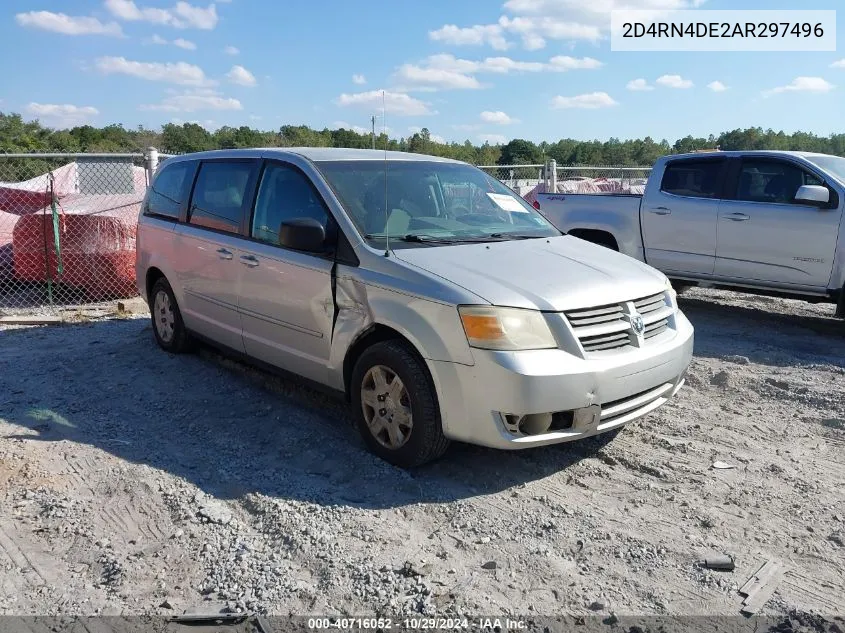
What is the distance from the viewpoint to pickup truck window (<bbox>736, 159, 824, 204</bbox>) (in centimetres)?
764

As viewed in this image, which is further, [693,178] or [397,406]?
[693,178]

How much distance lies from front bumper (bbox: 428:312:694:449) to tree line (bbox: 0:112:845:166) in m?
35.7

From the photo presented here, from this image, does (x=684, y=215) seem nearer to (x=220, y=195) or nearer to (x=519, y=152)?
(x=220, y=195)

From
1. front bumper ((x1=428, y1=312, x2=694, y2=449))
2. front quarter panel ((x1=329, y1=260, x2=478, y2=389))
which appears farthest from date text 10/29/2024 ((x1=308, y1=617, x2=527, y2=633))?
front quarter panel ((x1=329, y1=260, x2=478, y2=389))

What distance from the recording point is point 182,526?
3535 mm

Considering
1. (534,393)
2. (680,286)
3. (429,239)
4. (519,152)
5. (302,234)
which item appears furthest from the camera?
(519,152)

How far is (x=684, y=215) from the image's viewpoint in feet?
27.2

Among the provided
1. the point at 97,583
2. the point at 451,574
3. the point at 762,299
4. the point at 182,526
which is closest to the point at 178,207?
the point at 182,526

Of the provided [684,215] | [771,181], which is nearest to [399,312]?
[684,215]

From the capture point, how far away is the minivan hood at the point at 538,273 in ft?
12.5

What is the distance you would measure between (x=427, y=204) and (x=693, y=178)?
4785 mm

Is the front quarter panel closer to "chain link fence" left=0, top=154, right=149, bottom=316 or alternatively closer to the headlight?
the headlight

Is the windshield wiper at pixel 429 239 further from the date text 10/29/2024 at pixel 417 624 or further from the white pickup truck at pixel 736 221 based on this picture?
the white pickup truck at pixel 736 221

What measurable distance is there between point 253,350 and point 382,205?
4.78 ft
